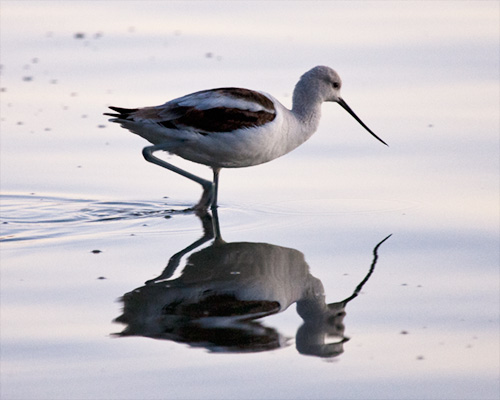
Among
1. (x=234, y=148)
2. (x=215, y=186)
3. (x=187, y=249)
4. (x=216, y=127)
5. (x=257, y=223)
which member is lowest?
(x=187, y=249)

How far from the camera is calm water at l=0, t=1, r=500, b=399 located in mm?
4301

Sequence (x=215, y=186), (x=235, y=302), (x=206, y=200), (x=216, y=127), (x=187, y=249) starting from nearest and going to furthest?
(x=235, y=302)
(x=187, y=249)
(x=216, y=127)
(x=206, y=200)
(x=215, y=186)

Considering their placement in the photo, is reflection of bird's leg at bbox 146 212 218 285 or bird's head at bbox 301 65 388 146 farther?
bird's head at bbox 301 65 388 146

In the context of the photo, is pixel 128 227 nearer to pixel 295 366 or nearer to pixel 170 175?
pixel 170 175

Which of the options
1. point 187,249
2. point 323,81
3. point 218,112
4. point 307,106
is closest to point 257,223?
point 187,249

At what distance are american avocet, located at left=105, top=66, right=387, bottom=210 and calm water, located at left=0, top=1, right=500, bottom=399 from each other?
0.32 metres

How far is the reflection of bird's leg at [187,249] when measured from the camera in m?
5.29

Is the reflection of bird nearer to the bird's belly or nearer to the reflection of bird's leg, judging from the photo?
the reflection of bird's leg

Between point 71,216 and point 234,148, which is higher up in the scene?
point 234,148

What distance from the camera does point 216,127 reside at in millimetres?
6312

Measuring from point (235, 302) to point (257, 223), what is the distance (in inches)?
51.6

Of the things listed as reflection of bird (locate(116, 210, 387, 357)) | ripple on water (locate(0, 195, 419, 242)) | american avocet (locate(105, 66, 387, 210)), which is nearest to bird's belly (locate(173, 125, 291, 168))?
american avocet (locate(105, 66, 387, 210))

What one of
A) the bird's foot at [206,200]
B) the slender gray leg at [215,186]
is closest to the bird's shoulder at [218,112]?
the bird's foot at [206,200]

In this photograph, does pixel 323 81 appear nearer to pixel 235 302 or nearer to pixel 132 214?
pixel 132 214
